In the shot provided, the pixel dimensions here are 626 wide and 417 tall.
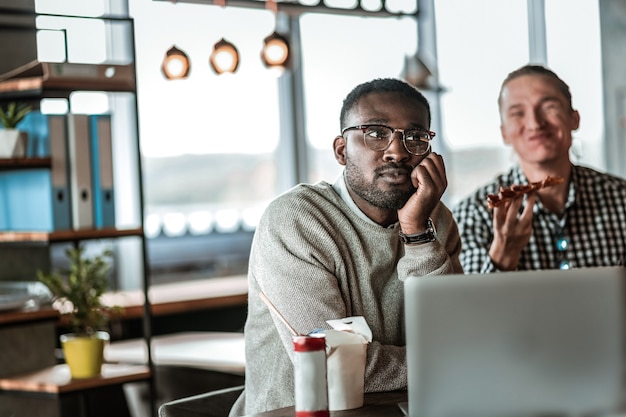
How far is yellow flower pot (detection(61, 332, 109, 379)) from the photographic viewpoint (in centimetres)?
356

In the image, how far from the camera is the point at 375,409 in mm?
1951

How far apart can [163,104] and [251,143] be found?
3.16 feet

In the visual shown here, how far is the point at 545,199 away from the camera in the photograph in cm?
324

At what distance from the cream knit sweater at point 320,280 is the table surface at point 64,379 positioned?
1350 mm

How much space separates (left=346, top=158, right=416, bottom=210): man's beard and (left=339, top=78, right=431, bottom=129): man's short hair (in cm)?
15

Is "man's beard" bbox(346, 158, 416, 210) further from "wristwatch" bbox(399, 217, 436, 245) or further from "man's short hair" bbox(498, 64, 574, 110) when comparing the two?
"man's short hair" bbox(498, 64, 574, 110)

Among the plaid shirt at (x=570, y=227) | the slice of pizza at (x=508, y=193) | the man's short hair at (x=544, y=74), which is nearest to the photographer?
the slice of pizza at (x=508, y=193)

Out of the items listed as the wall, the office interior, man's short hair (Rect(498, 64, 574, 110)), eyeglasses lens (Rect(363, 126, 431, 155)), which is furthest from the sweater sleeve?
the wall

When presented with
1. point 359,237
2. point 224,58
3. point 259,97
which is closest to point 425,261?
point 359,237

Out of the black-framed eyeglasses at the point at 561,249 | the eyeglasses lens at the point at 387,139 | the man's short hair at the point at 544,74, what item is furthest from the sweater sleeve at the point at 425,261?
the man's short hair at the point at 544,74

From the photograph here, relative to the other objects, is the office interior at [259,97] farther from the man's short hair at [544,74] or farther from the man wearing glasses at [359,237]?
the man wearing glasses at [359,237]

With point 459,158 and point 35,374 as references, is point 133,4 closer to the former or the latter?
point 459,158

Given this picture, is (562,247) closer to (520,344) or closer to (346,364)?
(346,364)

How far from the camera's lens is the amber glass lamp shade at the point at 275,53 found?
6.11 meters
